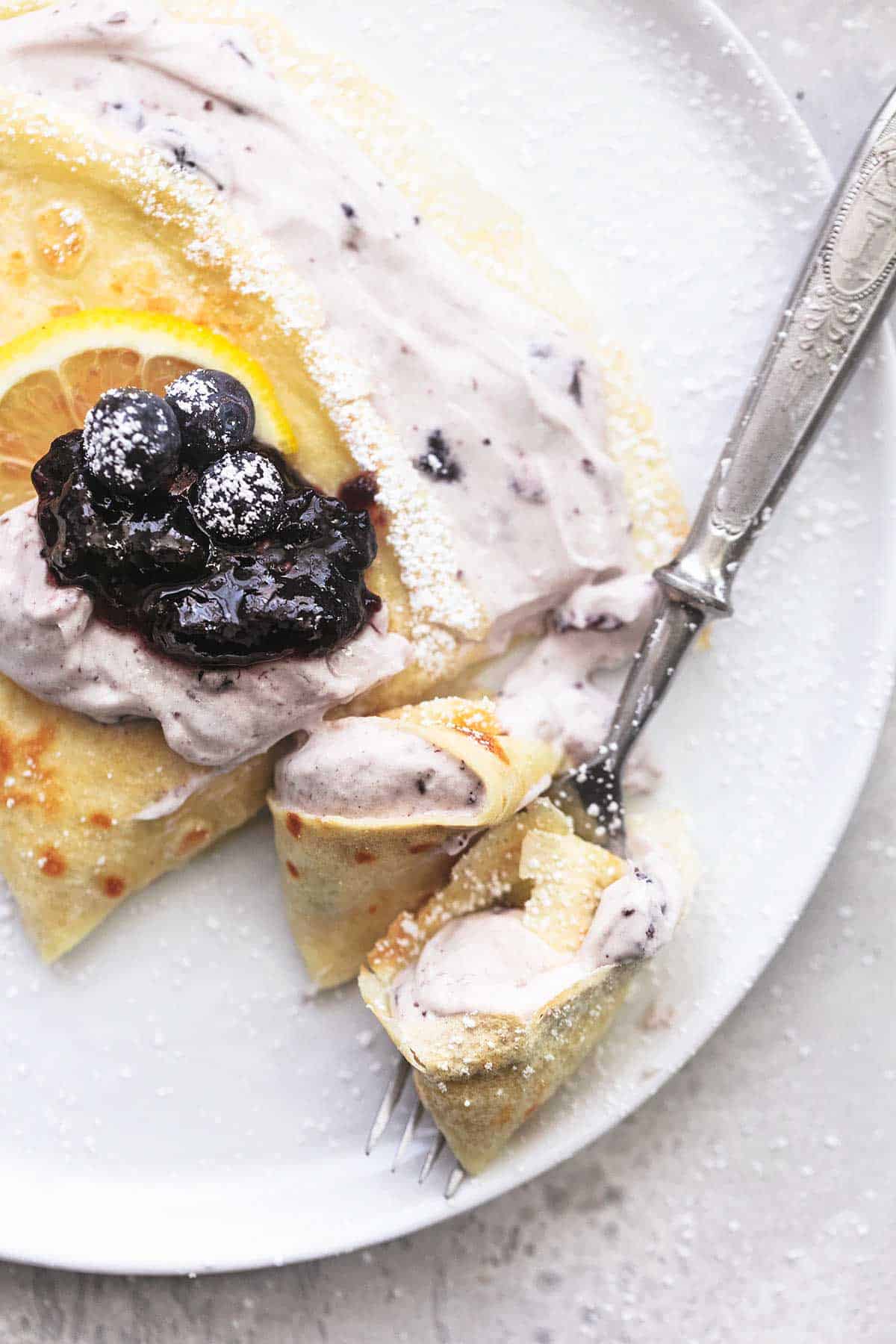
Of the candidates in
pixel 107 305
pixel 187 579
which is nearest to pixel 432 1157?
pixel 187 579

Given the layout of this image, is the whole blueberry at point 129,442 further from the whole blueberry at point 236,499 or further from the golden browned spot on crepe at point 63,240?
the golden browned spot on crepe at point 63,240

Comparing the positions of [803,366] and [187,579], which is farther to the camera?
[803,366]

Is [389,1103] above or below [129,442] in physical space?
below

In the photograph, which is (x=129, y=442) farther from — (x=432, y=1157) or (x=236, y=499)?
(x=432, y=1157)

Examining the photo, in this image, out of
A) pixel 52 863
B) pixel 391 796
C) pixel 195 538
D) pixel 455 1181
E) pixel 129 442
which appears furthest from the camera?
pixel 455 1181

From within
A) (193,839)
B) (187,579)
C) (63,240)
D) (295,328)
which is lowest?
(193,839)

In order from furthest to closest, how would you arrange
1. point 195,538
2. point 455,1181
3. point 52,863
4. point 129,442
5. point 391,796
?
point 455,1181
point 52,863
point 391,796
point 195,538
point 129,442

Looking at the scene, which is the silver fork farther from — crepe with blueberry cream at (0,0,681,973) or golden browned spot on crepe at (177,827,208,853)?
golden browned spot on crepe at (177,827,208,853)
